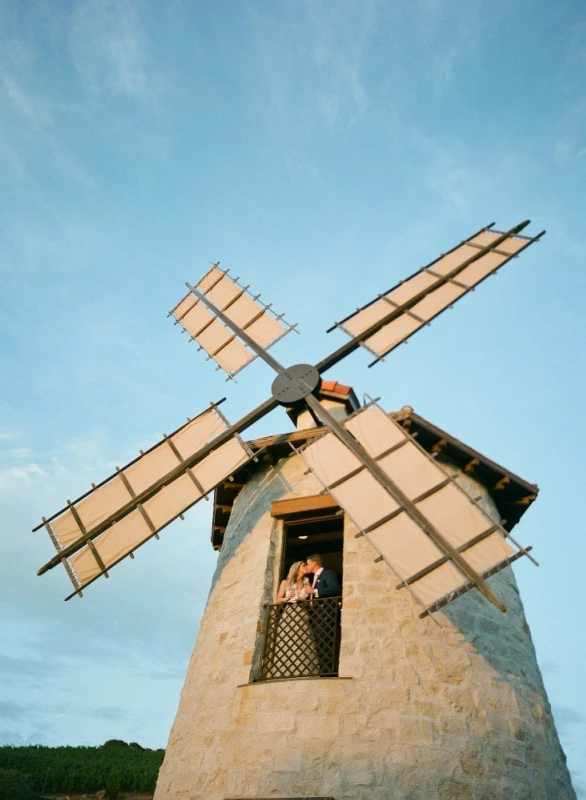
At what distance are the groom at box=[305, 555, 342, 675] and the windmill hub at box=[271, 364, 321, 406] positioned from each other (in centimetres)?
265

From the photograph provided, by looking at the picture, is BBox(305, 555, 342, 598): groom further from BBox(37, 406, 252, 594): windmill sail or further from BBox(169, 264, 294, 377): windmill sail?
BBox(169, 264, 294, 377): windmill sail

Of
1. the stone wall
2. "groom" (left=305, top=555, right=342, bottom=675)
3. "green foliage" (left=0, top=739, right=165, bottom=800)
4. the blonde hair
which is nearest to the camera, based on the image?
the stone wall

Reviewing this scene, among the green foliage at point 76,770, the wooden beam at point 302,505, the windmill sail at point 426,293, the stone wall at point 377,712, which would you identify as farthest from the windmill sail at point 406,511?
the green foliage at point 76,770

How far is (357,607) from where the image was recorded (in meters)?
6.98

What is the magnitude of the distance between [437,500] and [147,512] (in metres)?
4.09

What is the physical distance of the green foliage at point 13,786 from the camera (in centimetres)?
1262

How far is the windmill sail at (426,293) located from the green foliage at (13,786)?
39.8 feet

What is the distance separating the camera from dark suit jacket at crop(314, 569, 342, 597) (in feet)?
24.6

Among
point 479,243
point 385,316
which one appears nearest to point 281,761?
point 385,316

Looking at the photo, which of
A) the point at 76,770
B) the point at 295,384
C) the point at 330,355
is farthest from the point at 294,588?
the point at 76,770

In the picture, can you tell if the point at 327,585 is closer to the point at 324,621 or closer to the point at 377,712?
the point at 324,621

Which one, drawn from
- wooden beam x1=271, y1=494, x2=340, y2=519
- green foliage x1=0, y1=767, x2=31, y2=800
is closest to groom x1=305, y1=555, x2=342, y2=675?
wooden beam x1=271, y1=494, x2=340, y2=519

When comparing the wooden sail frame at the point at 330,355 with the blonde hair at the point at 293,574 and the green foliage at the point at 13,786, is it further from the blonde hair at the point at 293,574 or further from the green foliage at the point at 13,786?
the green foliage at the point at 13,786

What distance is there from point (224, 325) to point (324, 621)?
597cm
